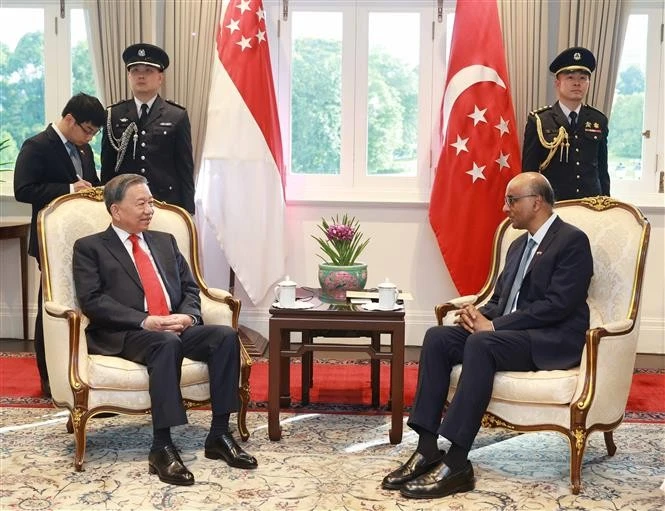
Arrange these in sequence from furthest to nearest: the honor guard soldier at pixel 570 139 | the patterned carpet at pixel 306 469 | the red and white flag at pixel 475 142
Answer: the red and white flag at pixel 475 142
the honor guard soldier at pixel 570 139
the patterned carpet at pixel 306 469

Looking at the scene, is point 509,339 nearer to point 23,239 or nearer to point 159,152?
point 159,152

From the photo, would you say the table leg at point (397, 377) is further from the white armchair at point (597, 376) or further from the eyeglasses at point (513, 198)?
the eyeglasses at point (513, 198)

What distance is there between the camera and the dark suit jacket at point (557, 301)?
3.45 m

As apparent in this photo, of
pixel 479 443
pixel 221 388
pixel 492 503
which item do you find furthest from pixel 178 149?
pixel 492 503

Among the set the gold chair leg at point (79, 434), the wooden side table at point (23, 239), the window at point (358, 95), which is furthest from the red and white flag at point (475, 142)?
the gold chair leg at point (79, 434)

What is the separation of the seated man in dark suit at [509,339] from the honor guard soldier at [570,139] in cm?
121

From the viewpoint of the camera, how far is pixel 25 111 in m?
6.06

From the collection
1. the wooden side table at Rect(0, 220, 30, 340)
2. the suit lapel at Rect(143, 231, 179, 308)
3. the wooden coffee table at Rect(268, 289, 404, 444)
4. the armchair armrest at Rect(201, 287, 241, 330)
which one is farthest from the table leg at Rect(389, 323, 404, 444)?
the wooden side table at Rect(0, 220, 30, 340)

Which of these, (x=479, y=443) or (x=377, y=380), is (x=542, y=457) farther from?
(x=377, y=380)

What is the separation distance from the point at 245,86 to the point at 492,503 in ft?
10.8

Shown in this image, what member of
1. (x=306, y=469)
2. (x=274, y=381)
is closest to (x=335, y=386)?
(x=274, y=381)

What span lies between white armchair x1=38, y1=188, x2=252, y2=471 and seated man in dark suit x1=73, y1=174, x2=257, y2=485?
2.6 inches

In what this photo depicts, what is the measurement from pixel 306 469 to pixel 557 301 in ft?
3.88

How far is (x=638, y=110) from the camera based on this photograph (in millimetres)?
5840
